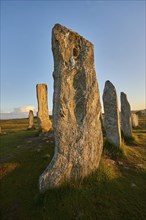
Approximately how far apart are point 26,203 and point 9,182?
1958 millimetres

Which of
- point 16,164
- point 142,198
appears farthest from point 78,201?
point 16,164

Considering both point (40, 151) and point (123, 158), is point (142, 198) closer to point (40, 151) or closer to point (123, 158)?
point (123, 158)

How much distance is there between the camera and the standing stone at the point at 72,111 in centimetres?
637

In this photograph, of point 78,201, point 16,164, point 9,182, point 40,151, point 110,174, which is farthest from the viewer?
point 40,151

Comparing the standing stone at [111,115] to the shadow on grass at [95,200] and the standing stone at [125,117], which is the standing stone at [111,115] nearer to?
the standing stone at [125,117]

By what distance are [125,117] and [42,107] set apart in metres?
9.12

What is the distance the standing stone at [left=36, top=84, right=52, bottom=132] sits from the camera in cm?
1853

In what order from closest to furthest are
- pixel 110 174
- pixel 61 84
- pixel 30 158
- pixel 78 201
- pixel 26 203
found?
pixel 78 201, pixel 26 203, pixel 61 84, pixel 110 174, pixel 30 158

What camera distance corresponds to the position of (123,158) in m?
9.31

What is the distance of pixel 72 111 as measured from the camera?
669 cm

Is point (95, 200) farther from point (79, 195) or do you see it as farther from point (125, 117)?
point (125, 117)

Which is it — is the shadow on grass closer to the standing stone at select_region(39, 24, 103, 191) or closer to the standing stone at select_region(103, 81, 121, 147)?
the standing stone at select_region(39, 24, 103, 191)

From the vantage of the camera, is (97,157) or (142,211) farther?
(97,157)

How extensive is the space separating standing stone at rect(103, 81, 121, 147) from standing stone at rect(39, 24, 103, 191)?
144 inches
